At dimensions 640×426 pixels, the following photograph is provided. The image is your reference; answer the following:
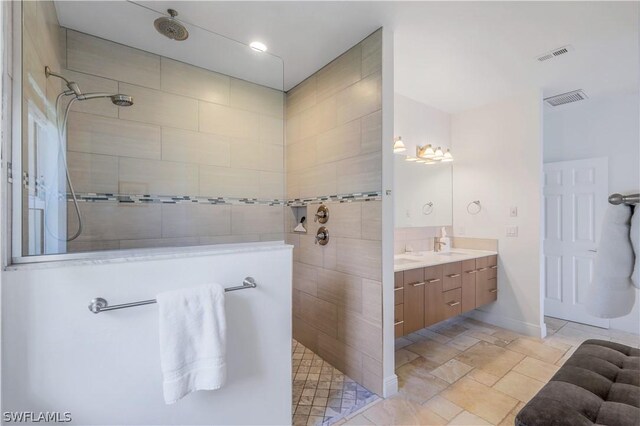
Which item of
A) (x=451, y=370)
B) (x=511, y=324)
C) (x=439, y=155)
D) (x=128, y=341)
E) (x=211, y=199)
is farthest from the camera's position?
(x=439, y=155)

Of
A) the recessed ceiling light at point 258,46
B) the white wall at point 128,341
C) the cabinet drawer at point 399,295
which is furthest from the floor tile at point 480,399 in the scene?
the recessed ceiling light at point 258,46

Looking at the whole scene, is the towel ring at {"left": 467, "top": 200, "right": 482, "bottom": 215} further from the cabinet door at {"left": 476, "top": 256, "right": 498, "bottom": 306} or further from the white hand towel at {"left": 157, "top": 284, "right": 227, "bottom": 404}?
the white hand towel at {"left": 157, "top": 284, "right": 227, "bottom": 404}

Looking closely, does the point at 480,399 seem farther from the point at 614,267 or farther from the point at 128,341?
the point at 128,341

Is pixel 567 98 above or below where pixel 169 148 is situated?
above

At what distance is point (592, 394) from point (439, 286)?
1.42 m

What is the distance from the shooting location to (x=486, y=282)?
312 cm

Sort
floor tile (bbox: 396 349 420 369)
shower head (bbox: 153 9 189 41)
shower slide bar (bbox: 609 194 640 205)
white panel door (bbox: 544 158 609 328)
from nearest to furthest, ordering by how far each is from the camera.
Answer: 1. shower slide bar (bbox: 609 194 640 205)
2. shower head (bbox: 153 9 189 41)
3. floor tile (bbox: 396 349 420 369)
4. white panel door (bbox: 544 158 609 328)

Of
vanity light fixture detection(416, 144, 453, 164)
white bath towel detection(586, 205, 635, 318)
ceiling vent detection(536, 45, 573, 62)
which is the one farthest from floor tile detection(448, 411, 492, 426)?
ceiling vent detection(536, 45, 573, 62)

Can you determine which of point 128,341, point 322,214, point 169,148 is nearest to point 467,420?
point 322,214

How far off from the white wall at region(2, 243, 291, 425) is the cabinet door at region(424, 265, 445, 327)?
1.48 m

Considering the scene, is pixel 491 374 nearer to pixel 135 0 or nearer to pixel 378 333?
pixel 378 333

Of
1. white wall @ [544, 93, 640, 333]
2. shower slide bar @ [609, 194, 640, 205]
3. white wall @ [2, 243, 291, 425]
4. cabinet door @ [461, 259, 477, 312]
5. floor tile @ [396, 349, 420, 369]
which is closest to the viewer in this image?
shower slide bar @ [609, 194, 640, 205]

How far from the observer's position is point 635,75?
104 inches

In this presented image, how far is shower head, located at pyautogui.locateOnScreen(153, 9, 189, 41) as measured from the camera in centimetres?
189
